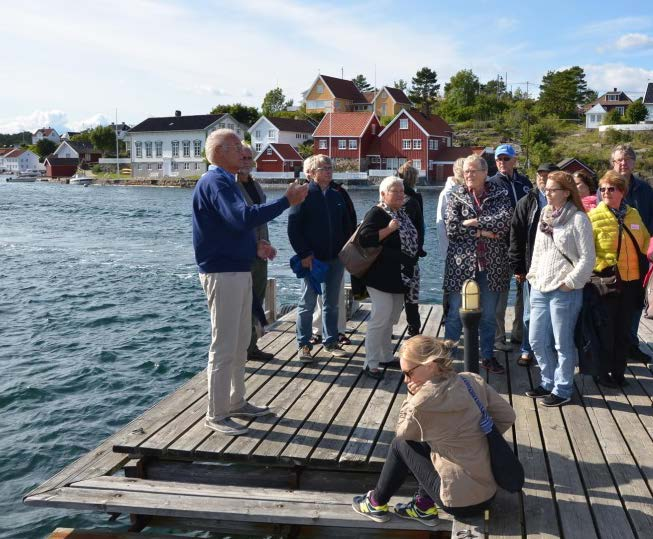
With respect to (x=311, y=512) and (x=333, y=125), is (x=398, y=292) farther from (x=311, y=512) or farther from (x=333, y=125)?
(x=333, y=125)

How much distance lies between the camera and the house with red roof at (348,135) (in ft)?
211

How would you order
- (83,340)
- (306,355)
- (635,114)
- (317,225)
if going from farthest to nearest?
(635,114), (83,340), (306,355), (317,225)

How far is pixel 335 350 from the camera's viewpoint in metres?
6.62

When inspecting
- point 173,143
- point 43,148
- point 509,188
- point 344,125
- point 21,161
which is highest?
point 43,148

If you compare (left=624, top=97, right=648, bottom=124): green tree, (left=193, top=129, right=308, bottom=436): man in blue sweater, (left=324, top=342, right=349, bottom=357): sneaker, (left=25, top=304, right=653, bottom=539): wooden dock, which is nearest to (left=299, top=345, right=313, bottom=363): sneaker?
(left=324, top=342, right=349, bottom=357): sneaker

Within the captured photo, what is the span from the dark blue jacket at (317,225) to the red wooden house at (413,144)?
186ft

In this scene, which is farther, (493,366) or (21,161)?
(21,161)

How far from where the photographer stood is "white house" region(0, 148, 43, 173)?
11638cm

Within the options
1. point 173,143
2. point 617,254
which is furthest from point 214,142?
point 173,143

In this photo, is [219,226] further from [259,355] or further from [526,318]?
[526,318]

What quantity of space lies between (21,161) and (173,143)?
1876 inches

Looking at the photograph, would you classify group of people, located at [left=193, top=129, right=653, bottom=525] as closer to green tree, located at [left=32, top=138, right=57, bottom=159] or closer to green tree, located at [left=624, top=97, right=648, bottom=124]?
green tree, located at [left=624, top=97, right=648, bottom=124]

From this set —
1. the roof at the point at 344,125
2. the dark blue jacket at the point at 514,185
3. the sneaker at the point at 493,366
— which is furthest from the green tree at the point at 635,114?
the sneaker at the point at 493,366

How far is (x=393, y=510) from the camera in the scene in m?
3.79
